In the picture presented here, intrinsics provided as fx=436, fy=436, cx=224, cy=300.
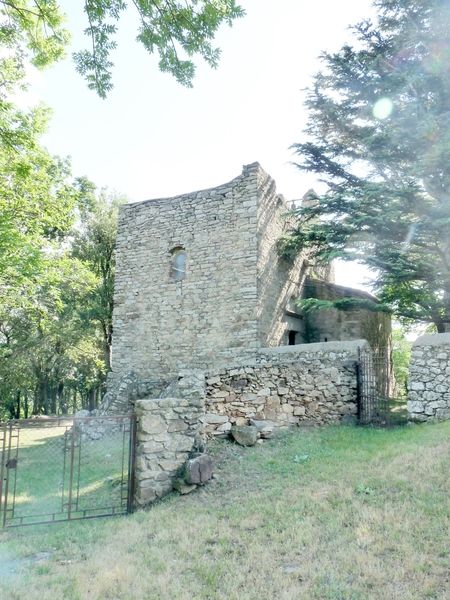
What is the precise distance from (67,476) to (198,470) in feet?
11.8

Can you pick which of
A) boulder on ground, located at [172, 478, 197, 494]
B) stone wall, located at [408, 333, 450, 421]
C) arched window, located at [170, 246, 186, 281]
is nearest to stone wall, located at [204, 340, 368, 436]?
stone wall, located at [408, 333, 450, 421]

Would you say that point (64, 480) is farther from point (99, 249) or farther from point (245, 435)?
Result: point (99, 249)

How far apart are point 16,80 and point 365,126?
31.1ft

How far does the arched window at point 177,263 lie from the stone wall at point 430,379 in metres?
7.12

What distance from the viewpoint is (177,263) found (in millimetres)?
13805

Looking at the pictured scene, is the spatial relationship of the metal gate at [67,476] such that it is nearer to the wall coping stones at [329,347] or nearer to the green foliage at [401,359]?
the wall coping stones at [329,347]

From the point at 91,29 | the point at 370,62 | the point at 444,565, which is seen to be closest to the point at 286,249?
the point at 370,62

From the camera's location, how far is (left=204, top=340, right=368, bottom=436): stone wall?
9141 mm

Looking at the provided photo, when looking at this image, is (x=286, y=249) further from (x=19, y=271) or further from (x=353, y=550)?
(x=353, y=550)

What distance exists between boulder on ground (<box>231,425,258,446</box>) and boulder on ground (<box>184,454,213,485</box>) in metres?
1.55

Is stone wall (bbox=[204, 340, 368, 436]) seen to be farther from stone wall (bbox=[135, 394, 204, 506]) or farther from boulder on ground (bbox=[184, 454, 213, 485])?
boulder on ground (bbox=[184, 454, 213, 485])

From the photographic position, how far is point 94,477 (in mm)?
8234

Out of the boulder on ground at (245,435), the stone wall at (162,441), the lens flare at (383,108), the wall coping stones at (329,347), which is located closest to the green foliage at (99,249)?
the wall coping stones at (329,347)

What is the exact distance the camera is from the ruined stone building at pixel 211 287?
12.4m
